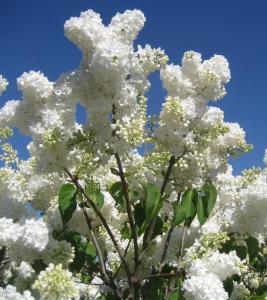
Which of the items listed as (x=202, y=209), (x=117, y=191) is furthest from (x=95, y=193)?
(x=202, y=209)

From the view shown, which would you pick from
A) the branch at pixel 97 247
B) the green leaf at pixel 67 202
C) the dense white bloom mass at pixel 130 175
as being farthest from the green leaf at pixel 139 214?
the green leaf at pixel 67 202

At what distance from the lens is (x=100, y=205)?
4727mm

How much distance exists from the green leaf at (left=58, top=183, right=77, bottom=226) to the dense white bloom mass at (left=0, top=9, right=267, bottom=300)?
0.04ft

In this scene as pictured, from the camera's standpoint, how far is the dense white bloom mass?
4.09 metres

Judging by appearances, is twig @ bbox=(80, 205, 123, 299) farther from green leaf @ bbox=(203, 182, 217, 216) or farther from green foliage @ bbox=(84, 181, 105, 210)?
green leaf @ bbox=(203, 182, 217, 216)

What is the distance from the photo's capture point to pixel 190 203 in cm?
464

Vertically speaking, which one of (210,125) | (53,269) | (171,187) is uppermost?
(210,125)

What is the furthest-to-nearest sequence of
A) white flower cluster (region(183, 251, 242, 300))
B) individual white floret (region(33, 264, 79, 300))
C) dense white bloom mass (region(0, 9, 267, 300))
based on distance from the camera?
dense white bloom mass (region(0, 9, 267, 300)) < white flower cluster (region(183, 251, 242, 300)) < individual white floret (region(33, 264, 79, 300))

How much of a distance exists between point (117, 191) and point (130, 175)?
0.19 m

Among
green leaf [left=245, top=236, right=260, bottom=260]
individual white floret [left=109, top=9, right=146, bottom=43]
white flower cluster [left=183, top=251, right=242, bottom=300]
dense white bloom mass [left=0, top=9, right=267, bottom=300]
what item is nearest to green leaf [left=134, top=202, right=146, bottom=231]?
dense white bloom mass [left=0, top=9, right=267, bottom=300]

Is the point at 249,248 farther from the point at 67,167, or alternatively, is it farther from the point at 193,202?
the point at 67,167

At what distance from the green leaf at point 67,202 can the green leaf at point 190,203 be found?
0.95m

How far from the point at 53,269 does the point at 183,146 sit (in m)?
2.00

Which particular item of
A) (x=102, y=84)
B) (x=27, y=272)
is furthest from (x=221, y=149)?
(x=27, y=272)
